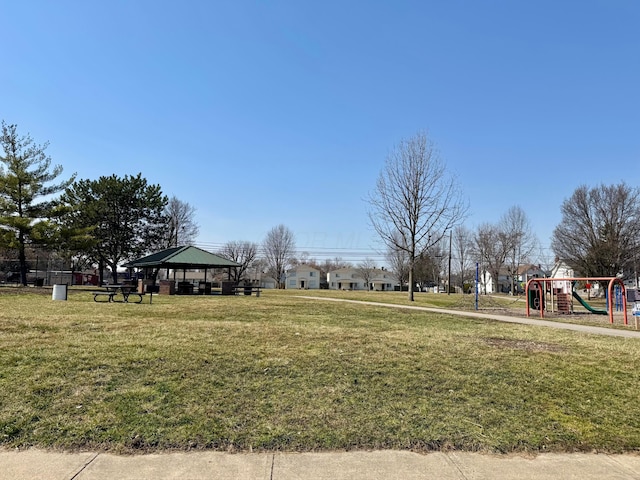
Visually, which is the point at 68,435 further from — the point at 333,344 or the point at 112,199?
the point at 112,199

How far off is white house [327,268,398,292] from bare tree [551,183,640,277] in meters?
60.5

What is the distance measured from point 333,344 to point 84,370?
3577 mm

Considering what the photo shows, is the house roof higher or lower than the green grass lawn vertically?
higher

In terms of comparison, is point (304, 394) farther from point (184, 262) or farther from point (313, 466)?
point (184, 262)

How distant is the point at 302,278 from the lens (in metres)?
93.8

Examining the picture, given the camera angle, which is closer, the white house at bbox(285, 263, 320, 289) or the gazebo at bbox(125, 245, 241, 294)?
the gazebo at bbox(125, 245, 241, 294)

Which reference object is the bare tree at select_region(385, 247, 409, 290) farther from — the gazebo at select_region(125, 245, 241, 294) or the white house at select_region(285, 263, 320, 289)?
the gazebo at select_region(125, 245, 241, 294)

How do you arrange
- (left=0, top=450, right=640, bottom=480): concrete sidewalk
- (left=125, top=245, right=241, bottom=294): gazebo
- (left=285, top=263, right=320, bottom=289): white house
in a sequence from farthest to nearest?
(left=285, top=263, right=320, bottom=289): white house < (left=125, top=245, right=241, bottom=294): gazebo < (left=0, top=450, right=640, bottom=480): concrete sidewalk

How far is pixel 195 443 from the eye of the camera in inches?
138

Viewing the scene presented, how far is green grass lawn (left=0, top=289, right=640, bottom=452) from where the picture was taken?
3643 millimetres

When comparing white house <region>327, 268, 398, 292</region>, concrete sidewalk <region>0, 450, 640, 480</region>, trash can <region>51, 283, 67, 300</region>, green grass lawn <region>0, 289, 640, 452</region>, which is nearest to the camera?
concrete sidewalk <region>0, 450, 640, 480</region>

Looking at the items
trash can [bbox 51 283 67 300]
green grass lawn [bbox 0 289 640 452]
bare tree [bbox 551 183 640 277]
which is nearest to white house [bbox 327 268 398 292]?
bare tree [bbox 551 183 640 277]

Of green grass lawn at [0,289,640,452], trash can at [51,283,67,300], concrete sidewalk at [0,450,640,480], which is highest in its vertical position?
trash can at [51,283,67,300]

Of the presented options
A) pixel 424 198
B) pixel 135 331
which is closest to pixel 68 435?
pixel 135 331
